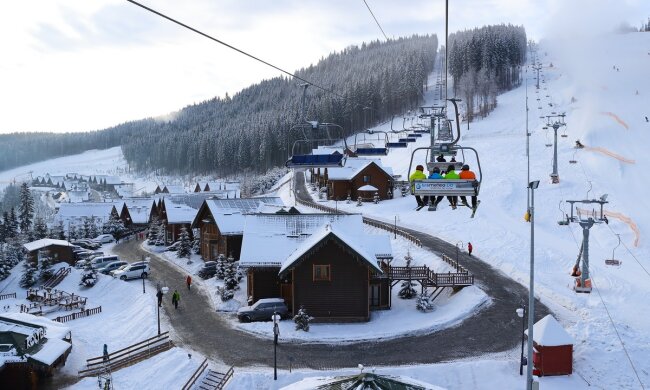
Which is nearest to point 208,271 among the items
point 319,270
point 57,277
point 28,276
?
point 319,270

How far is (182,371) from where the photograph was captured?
985 inches

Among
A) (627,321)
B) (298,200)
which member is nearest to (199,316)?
(627,321)

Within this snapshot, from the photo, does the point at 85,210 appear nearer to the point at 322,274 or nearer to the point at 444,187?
the point at 322,274

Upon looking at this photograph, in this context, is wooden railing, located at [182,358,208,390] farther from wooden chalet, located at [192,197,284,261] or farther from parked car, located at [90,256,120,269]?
parked car, located at [90,256,120,269]

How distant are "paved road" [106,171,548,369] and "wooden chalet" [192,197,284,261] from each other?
12454 mm

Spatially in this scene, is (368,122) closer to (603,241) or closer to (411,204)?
(411,204)

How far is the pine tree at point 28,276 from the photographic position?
50.2 metres

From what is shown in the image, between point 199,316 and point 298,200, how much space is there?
4435 cm

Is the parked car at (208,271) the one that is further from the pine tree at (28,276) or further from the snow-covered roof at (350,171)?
the snow-covered roof at (350,171)

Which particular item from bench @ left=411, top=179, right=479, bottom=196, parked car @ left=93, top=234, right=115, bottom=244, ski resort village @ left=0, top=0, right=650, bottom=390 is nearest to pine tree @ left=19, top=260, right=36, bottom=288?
ski resort village @ left=0, top=0, right=650, bottom=390

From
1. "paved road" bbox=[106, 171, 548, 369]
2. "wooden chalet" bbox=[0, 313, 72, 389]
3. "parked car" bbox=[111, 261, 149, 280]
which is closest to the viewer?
"paved road" bbox=[106, 171, 548, 369]

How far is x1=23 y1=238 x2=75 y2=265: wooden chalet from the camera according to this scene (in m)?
52.4

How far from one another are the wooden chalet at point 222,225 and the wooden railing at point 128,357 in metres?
17.8

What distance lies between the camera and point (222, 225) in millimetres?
47125
